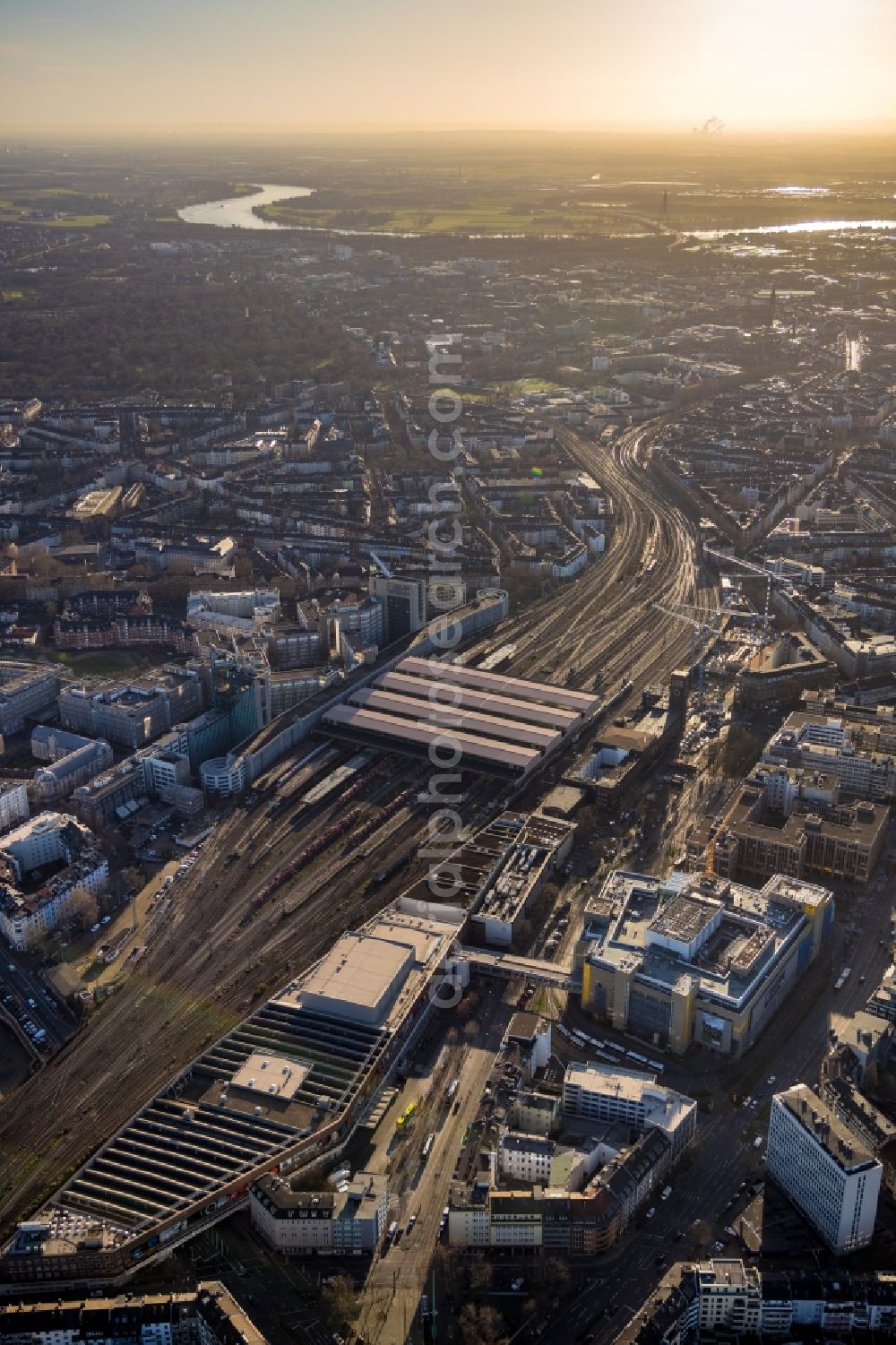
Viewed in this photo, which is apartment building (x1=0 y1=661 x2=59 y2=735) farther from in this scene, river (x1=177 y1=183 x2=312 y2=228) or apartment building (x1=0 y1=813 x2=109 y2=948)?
river (x1=177 y1=183 x2=312 y2=228)

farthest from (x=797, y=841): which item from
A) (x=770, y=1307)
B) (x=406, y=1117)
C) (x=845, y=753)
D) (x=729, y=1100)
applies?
(x=770, y=1307)

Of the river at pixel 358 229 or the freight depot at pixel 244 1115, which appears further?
the river at pixel 358 229

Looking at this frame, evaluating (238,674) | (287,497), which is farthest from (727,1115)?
(287,497)

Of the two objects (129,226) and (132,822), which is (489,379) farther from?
(129,226)

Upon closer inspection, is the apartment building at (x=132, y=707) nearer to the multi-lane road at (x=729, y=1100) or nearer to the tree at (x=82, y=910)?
the tree at (x=82, y=910)

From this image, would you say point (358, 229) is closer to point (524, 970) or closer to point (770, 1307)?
point (524, 970)

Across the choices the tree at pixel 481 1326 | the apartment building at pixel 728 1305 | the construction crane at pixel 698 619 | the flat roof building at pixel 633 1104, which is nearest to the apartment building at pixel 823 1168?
the flat roof building at pixel 633 1104
